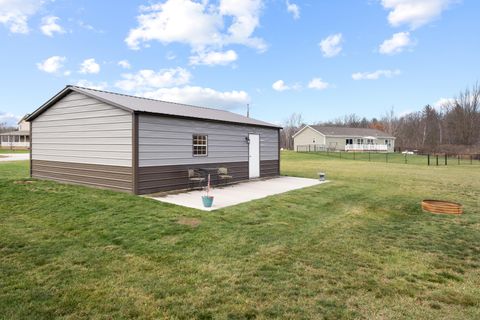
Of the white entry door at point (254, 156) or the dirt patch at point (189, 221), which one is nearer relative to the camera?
the dirt patch at point (189, 221)

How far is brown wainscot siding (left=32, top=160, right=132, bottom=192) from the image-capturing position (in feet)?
32.7

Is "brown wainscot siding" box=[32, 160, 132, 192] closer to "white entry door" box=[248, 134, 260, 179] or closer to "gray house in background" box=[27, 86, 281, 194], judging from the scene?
"gray house in background" box=[27, 86, 281, 194]

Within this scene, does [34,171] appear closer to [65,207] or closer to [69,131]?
[69,131]

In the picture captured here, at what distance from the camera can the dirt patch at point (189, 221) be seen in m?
6.68

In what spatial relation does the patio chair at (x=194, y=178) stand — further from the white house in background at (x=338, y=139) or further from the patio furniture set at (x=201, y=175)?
the white house in background at (x=338, y=139)

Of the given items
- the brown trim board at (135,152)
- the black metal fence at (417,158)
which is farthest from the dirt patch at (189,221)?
the black metal fence at (417,158)

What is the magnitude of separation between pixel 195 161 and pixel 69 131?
4858 mm

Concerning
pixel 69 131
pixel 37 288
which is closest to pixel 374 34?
pixel 69 131

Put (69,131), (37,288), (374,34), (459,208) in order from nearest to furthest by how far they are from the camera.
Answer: (37,288), (459,208), (69,131), (374,34)

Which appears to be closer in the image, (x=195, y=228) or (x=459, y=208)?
(x=195, y=228)

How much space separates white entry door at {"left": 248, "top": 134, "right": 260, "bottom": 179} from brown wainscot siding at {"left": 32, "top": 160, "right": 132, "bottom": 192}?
251 inches

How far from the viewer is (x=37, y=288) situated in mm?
3846

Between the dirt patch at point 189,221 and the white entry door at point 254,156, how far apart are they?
7911 millimetres

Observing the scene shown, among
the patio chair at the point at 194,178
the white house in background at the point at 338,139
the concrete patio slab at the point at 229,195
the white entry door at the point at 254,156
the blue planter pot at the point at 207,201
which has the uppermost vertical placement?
the white house in background at the point at 338,139
